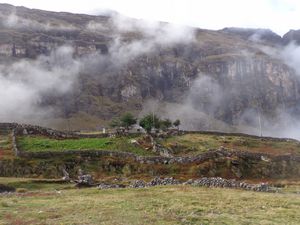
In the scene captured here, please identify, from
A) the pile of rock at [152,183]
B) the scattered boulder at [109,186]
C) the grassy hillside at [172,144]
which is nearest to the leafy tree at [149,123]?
the grassy hillside at [172,144]

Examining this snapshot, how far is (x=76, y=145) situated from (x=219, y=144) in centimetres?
4834

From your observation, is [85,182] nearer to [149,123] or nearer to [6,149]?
[6,149]

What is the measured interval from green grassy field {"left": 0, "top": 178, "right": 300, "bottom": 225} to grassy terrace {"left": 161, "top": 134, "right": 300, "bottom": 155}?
5720 cm

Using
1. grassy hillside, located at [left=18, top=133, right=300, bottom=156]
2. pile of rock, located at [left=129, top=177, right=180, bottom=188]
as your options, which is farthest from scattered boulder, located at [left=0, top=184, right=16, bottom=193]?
grassy hillside, located at [left=18, top=133, right=300, bottom=156]

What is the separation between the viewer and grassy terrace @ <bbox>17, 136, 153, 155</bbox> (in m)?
92.2

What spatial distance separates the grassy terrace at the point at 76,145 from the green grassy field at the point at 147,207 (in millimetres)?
39168

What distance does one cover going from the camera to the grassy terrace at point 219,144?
113856 mm

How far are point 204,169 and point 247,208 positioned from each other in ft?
133

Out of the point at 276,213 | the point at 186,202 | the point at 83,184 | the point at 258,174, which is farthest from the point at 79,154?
the point at 276,213

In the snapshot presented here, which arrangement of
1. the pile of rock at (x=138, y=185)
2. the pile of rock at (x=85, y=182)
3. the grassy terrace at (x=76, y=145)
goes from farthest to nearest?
the grassy terrace at (x=76, y=145), the pile of rock at (x=85, y=182), the pile of rock at (x=138, y=185)

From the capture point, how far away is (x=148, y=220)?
3428cm

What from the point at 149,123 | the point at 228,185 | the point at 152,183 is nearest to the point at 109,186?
the point at 152,183

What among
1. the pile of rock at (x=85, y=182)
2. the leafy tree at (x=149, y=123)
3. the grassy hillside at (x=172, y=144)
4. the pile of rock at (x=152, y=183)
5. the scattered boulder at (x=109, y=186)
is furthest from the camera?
the leafy tree at (x=149, y=123)

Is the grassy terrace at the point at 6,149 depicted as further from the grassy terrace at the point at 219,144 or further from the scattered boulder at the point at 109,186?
the grassy terrace at the point at 219,144
